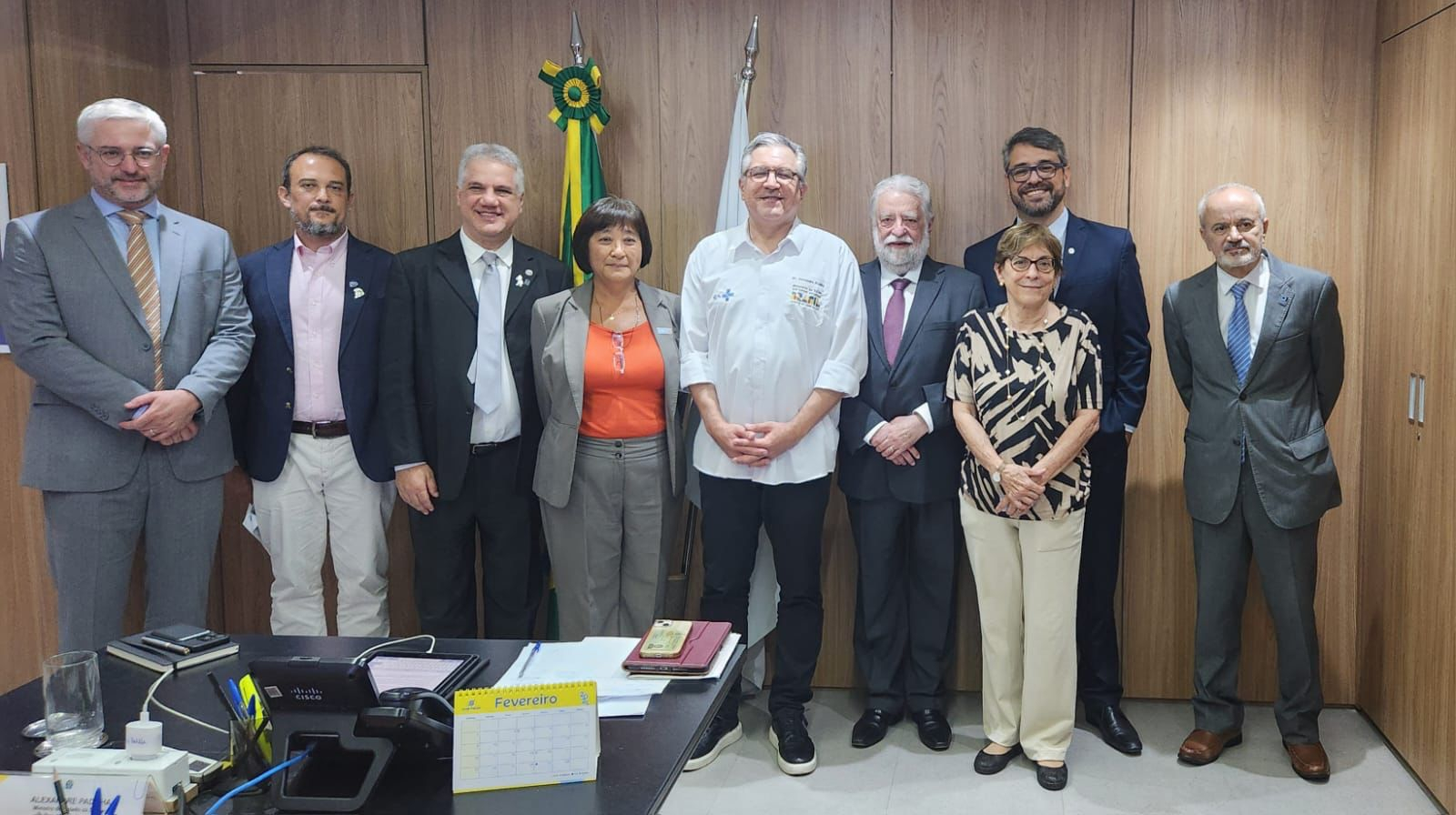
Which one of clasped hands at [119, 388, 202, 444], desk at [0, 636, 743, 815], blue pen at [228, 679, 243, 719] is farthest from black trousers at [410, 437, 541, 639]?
blue pen at [228, 679, 243, 719]

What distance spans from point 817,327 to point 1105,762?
1655mm

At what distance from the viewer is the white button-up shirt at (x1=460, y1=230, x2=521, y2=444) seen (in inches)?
143

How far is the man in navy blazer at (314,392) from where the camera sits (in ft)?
11.9

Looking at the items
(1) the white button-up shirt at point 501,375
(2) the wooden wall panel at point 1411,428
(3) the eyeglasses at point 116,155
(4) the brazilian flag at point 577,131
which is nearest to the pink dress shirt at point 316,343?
(1) the white button-up shirt at point 501,375

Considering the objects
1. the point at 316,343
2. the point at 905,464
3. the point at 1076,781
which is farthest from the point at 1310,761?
the point at 316,343

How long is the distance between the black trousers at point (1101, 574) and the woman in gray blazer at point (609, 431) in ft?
4.45

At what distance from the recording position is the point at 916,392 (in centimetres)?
361

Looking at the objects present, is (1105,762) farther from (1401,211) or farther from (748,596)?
(1401,211)

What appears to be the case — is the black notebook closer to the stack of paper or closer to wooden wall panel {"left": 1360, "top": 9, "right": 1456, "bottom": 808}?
the stack of paper

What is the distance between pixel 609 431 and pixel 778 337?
1.98ft

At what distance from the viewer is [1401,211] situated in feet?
11.8

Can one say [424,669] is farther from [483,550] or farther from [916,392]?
[916,392]

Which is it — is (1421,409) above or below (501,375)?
below

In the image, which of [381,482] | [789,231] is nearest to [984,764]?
[789,231]
